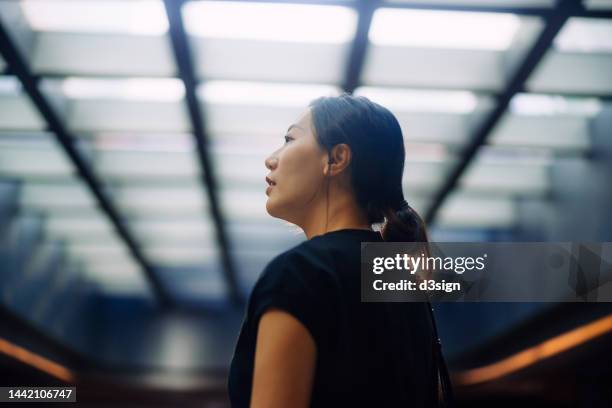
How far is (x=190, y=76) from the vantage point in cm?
550

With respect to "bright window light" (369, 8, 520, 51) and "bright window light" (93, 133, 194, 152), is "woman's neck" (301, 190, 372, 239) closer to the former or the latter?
"bright window light" (369, 8, 520, 51)

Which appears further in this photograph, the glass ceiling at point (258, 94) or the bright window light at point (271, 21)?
the glass ceiling at point (258, 94)

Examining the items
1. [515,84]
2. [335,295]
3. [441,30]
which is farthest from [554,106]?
[335,295]

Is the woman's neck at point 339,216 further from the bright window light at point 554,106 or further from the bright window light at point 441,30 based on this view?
the bright window light at point 554,106

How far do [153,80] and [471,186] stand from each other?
386cm

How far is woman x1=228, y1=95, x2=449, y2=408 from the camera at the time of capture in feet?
2.70

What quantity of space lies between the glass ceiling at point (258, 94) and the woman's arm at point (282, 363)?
162 inches

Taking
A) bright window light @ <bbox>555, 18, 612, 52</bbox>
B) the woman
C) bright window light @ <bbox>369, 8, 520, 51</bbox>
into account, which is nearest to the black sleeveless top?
the woman

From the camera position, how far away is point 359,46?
203 inches

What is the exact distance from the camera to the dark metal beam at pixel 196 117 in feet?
15.9

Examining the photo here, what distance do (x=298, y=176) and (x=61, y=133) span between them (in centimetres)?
581

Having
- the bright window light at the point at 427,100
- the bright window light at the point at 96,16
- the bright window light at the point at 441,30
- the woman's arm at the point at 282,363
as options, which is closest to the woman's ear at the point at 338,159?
the woman's arm at the point at 282,363

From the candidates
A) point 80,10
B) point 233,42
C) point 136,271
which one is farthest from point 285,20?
point 136,271

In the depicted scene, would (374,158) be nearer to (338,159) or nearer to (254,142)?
(338,159)
